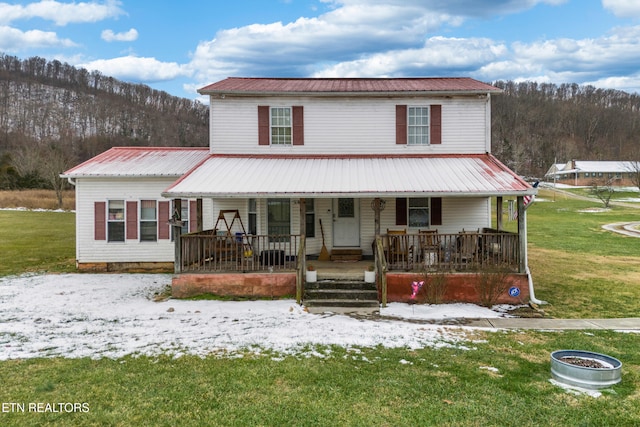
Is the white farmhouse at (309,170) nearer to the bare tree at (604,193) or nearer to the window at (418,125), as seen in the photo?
the window at (418,125)

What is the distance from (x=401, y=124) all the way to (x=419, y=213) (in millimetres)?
2813

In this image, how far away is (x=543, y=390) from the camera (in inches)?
224

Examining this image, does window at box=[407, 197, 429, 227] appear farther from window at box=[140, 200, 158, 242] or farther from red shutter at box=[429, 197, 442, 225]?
window at box=[140, 200, 158, 242]

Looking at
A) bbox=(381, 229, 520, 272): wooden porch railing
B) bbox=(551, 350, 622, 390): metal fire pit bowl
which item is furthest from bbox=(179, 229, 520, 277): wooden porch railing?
bbox=(551, 350, 622, 390): metal fire pit bowl

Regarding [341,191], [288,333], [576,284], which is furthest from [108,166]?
[576,284]

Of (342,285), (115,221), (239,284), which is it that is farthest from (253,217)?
(115,221)

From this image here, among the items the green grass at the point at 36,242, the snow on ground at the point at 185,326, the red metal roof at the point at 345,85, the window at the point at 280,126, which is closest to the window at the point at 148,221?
the green grass at the point at 36,242

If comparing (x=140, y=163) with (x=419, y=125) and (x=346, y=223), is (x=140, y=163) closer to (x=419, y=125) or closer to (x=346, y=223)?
(x=346, y=223)

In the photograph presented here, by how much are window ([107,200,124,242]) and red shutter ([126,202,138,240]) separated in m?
0.25

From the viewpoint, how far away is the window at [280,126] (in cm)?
1353

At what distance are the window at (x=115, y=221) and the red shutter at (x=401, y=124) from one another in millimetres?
9256

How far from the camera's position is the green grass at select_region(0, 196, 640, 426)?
196 inches

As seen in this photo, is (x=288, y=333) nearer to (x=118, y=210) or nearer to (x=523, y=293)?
(x=523, y=293)

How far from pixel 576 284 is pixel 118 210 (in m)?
14.4
